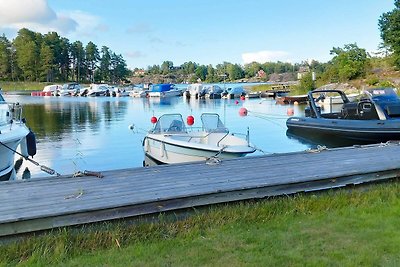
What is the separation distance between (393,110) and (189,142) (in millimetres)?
7685

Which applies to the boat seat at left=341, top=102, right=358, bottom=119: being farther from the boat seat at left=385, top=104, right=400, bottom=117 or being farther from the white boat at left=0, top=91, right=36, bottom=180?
the white boat at left=0, top=91, right=36, bottom=180

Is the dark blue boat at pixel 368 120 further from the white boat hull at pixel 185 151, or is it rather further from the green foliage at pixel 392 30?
the green foliage at pixel 392 30

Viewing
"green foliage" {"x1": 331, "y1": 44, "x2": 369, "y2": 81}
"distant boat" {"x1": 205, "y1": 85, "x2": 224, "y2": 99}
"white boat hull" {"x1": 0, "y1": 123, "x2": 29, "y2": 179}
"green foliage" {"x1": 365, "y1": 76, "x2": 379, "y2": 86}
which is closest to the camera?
"white boat hull" {"x1": 0, "y1": 123, "x2": 29, "y2": 179}

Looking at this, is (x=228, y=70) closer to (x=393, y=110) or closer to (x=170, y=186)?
(x=393, y=110)

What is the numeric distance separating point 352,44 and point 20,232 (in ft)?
149

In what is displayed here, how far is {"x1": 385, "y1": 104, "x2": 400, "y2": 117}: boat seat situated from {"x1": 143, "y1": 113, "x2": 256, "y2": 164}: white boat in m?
5.94

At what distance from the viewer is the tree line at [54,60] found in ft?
296

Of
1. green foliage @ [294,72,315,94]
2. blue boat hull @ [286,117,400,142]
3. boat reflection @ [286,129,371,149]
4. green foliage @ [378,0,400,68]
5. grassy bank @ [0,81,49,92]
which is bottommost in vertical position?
boat reflection @ [286,129,371,149]

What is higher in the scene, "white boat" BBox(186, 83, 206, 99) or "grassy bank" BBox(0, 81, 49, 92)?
"grassy bank" BBox(0, 81, 49, 92)

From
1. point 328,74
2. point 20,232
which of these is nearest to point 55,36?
point 328,74

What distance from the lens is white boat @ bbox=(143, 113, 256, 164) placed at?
971 cm

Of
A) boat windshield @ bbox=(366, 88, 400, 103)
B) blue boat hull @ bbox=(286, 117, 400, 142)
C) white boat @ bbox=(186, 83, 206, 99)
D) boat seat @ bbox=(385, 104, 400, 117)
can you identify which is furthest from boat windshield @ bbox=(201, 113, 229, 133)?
white boat @ bbox=(186, 83, 206, 99)

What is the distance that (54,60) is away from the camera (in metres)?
94.4

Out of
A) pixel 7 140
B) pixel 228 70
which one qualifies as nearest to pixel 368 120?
pixel 7 140
